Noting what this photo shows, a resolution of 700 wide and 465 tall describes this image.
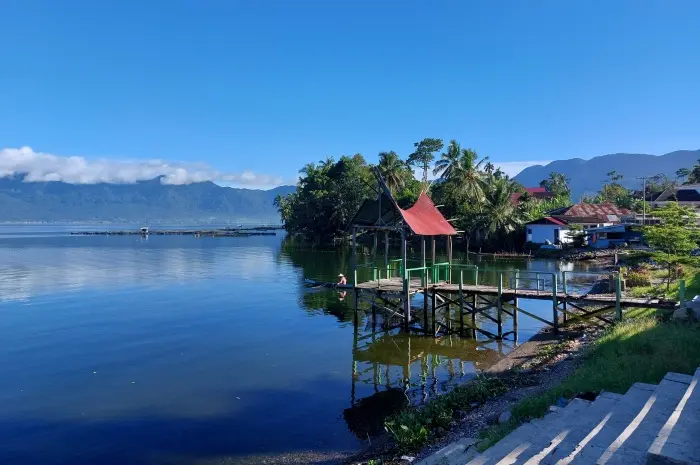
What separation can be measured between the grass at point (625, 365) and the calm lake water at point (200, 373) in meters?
5.06

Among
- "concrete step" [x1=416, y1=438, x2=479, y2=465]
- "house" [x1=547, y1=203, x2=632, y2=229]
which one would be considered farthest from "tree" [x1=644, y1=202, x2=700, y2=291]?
"house" [x1=547, y1=203, x2=632, y2=229]

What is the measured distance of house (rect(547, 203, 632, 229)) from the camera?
245 ft

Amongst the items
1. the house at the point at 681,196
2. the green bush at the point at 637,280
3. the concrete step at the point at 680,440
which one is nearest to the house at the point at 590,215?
the house at the point at 681,196

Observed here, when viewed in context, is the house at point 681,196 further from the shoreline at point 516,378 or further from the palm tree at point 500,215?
the shoreline at point 516,378

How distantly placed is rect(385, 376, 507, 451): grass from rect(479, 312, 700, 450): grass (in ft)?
6.59

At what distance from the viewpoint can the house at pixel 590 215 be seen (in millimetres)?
→ 74812

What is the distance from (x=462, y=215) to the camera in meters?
76.9

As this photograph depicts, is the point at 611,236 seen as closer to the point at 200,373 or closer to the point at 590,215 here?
the point at 590,215

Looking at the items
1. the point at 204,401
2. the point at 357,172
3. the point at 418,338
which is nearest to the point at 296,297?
the point at 418,338

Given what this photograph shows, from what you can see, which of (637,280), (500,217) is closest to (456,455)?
(637,280)

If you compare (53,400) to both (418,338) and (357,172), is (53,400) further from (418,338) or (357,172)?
(357,172)

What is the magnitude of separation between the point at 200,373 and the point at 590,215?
238 ft

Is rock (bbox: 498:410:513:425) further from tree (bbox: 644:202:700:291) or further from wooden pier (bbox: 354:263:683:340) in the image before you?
tree (bbox: 644:202:700:291)

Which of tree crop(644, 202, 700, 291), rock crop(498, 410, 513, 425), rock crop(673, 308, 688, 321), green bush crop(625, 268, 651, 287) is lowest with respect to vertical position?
rock crop(498, 410, 513, 425)
